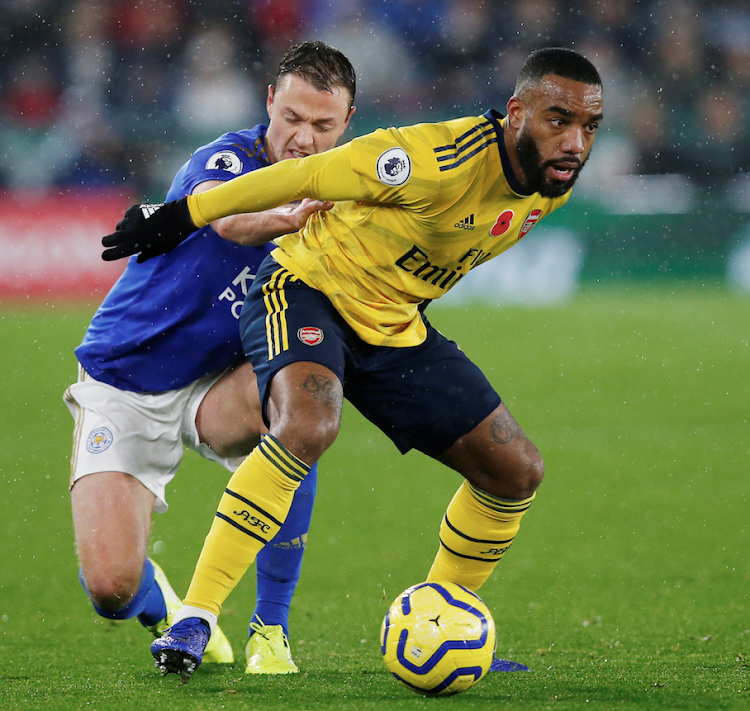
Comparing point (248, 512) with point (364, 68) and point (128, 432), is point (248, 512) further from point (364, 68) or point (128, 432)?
point (364, 68)

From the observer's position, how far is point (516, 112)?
Result: 11.1 feet

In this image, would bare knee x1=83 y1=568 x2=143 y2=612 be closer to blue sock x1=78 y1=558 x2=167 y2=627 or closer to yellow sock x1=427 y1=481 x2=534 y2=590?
blue sock x1=78 y1=558 x2=167 y2=627

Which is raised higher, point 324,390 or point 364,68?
point 364,68

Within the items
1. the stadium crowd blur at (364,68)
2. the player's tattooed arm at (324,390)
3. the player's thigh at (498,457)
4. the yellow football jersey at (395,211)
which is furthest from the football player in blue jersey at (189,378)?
the stadium crowd blur at (364,68)

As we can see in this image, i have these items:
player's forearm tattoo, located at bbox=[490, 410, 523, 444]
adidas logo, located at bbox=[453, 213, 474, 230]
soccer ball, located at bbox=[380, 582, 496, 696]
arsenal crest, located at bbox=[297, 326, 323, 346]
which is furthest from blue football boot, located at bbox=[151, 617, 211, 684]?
adidas logo, located at bbox=[453, 213, 474, 230]

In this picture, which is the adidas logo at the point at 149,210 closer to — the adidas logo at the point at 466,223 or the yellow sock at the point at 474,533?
the adidas logo at the point at 466,223

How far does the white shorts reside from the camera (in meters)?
3.90

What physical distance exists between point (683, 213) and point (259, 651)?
1224 centimetres

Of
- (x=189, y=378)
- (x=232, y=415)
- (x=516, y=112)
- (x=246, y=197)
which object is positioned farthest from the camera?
(x=189, y=378)

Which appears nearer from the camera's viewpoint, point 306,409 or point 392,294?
point 306,409

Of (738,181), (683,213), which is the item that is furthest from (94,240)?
(738,181)

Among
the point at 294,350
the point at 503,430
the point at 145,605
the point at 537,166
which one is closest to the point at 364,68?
the point at 145,605

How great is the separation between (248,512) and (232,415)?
0.84 metres

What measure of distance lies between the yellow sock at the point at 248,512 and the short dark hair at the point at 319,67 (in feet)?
4.92
